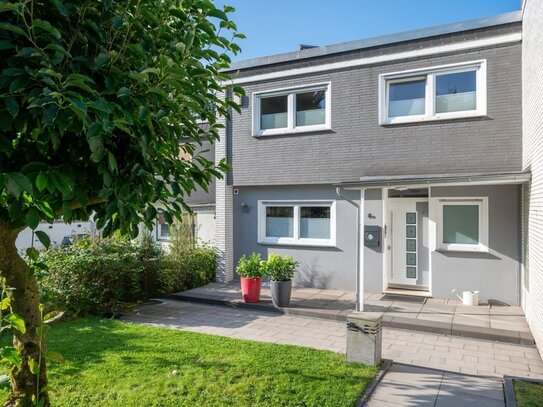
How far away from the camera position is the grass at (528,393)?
4312mm

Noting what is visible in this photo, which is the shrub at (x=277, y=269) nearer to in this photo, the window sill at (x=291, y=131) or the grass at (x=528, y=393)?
the window sill at (x=291, y=131)

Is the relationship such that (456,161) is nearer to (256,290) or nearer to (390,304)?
(390,304)

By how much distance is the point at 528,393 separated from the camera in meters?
4.55

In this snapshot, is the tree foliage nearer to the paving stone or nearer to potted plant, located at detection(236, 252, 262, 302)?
the paving stone

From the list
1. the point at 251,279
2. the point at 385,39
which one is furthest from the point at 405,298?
the point at 385,39

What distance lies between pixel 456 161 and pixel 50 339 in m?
8.81

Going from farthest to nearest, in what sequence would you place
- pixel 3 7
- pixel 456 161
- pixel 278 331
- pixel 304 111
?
1. pixel 304 111
2. pixel 456 161
3. pixel 278 331
4. pixel 3 7

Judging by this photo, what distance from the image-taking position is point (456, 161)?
916 cm

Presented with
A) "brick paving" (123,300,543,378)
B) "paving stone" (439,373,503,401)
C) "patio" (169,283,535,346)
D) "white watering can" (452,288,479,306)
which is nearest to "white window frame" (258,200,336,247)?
"patio" (169,283,535,346)

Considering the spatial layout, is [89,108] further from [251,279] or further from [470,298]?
[470,298]

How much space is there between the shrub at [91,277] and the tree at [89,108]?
4923 mm

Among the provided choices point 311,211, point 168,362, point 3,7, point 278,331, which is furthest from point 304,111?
point 3,7

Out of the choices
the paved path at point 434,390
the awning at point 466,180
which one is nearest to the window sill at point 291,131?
the awning at point 466,180

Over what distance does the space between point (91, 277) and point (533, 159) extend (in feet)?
28.4
